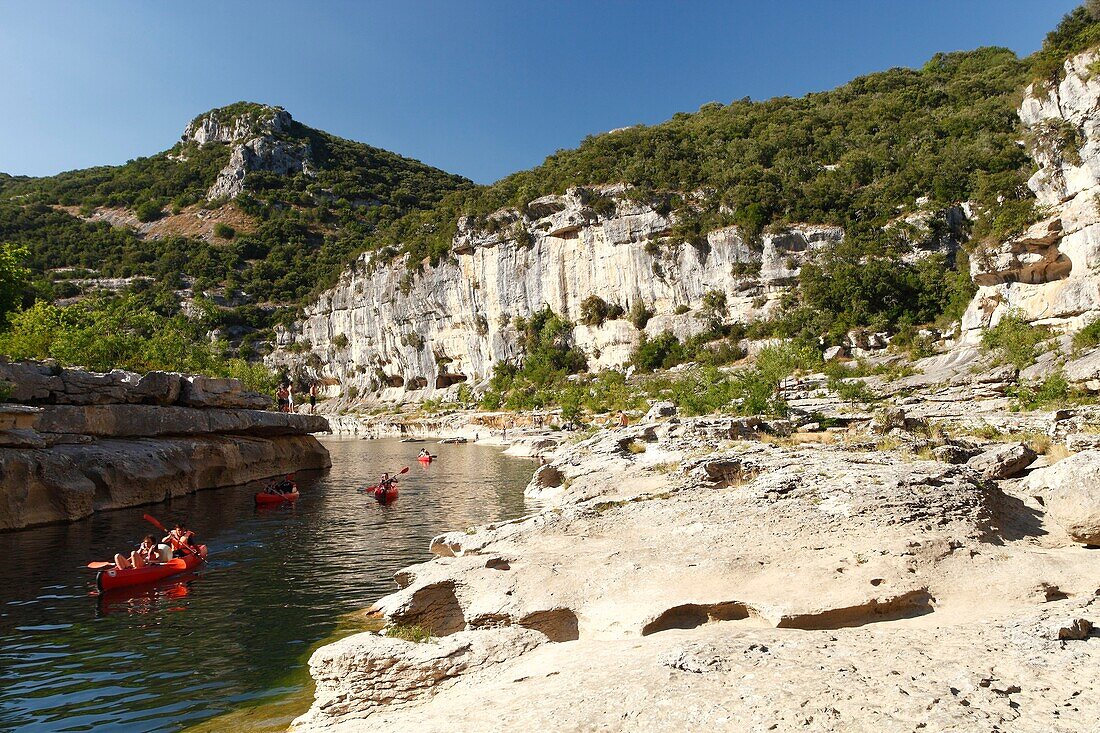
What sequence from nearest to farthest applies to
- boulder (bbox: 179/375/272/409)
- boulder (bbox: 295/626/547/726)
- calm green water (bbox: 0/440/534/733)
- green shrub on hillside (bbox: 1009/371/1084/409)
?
boulder (bbox: 295/626/547/726) < calm green water (bbox: 0/440/534/733) < green shrub on hillside (bbox: 1009/371/1084/409) < boulder (bbox: 179/375/272/409)

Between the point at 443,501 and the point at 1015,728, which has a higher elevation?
the point at 1015,728

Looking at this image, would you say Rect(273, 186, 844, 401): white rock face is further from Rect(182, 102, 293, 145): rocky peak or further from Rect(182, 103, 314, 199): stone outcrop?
Rect(182, 102, 293, 145): rocky peak

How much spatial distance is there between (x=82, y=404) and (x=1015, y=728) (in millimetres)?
28184

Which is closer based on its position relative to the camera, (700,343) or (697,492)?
(697,492)

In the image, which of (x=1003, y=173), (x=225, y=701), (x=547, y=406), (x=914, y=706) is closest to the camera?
(x=914, y=706)

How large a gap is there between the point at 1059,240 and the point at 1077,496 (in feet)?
144

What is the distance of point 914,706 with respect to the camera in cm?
470

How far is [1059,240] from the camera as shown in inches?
1629

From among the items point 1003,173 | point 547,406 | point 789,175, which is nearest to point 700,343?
point 547,406

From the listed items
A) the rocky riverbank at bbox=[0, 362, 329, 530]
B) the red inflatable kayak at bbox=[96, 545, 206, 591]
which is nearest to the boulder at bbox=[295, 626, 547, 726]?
the red inflatable kayak at bbox=[96, 545, 206, 591]

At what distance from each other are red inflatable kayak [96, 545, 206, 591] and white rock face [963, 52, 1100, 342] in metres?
48.3

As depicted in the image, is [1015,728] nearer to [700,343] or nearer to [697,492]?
[697,492]

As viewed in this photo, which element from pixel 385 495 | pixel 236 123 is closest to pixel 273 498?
pixel 385 495

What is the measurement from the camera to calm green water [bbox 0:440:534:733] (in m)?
8.27
